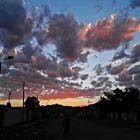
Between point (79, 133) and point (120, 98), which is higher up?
point (120, 98)

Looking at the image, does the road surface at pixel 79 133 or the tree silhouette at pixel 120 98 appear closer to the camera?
the road surface at pixel 79 133

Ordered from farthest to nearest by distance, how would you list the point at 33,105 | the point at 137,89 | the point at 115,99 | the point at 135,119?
1. the point at 33,105
2. the point at 137,89
3. the point at 115,99
4. the point at 135,119

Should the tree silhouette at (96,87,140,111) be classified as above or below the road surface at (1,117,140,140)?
above

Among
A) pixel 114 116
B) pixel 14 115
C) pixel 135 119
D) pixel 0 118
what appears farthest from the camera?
pixel 114 116

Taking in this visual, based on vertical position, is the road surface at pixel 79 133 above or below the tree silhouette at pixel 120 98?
below

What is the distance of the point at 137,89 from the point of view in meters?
150

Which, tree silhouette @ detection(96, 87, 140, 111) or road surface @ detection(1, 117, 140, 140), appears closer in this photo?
road surface @ detection(1, 117, 140, 140)

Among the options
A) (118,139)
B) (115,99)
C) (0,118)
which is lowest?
(118,139)

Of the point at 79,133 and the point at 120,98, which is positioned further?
the point at 120,98

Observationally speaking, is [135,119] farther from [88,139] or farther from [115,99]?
[88,139]

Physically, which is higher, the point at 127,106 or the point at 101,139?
the point at 127,106

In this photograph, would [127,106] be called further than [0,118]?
Yes

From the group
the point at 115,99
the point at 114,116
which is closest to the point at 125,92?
the point at 115,99

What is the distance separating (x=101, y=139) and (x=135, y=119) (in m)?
62.4
